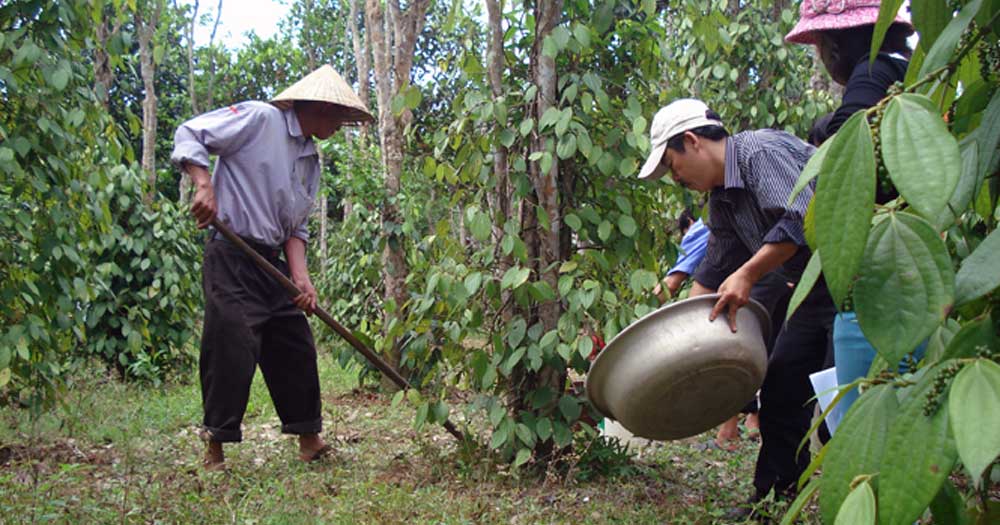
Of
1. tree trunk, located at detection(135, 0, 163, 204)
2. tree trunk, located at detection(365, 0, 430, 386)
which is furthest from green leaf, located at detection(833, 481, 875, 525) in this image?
tree trunk, located at detection(135, 0, 163, 204)

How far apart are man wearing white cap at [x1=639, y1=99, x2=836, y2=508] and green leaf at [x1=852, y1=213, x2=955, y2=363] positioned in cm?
202

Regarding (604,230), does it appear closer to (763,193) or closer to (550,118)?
(550,118)

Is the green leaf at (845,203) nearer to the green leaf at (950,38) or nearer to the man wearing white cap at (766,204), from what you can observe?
the green leaf at (950,38)

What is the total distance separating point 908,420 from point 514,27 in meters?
2.98

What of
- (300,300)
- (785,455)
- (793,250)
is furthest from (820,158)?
(300,300)

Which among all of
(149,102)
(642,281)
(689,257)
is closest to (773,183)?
(642,281)

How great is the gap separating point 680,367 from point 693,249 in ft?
6.91

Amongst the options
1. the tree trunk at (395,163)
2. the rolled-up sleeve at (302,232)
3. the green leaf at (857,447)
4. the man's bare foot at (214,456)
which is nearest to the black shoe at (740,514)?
the man's bare foot at (214,456)

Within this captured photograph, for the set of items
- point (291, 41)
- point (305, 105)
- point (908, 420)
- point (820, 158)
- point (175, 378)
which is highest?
point (291, 41)

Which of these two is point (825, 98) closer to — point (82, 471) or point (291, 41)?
point (82, 471)

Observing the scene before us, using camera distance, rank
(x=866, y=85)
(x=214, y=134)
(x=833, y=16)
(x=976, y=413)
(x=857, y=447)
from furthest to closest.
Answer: (x=214, y=134), (x=833, y=16), (x=866, y=85), (x=857, y=447), (x=976, y=413)

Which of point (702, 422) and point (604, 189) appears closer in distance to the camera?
point (702, 422)

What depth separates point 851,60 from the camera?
264 cm

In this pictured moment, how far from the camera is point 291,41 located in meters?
21.1
